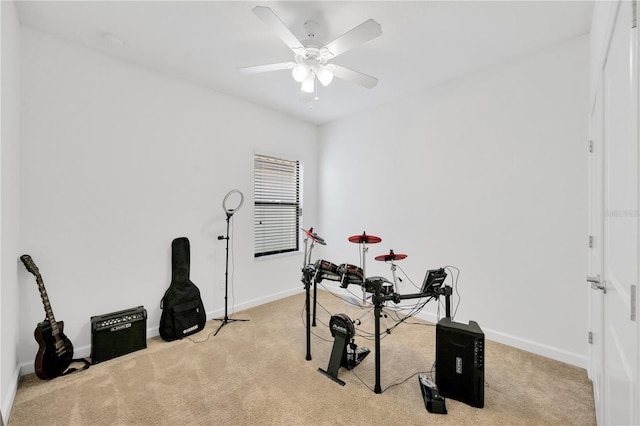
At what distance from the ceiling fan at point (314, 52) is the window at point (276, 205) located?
5.93 feet

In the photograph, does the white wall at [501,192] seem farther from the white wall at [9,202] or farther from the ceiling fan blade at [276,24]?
the white wall at [9,202]

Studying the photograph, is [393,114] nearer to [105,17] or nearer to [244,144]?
[244,144]

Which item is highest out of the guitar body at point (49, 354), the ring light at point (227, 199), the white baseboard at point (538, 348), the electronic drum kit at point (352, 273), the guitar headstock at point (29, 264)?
the ring light at point (227, 199)

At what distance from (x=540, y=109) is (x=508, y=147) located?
39 centimetres

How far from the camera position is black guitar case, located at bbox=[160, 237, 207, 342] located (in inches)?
109

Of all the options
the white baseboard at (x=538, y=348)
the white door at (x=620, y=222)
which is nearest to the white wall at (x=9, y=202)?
the white door at (x=620, y=222)

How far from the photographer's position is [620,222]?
104cm

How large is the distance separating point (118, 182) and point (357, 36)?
8.20ft

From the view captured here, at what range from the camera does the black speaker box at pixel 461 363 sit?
1824 millimetres

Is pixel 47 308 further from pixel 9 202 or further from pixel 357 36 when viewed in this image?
pixel 357 36

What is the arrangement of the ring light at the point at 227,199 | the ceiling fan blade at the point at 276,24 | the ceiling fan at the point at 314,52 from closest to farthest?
the ceiling fan blade at the point at 276,24 < the ceiling fan at the point at 314,52 < the ring light at the point at 227,199

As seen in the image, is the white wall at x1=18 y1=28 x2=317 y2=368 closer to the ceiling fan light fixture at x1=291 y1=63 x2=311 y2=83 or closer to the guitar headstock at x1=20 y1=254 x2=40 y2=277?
the guitar headstock at x1=20 y1=254 x2=40 y2=277

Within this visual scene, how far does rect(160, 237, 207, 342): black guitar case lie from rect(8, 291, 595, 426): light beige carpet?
14 centimetres

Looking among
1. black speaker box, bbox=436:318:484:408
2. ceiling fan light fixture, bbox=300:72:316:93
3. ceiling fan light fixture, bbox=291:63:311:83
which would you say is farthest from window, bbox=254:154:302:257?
black speaker box, bbox=436:318:484:408
